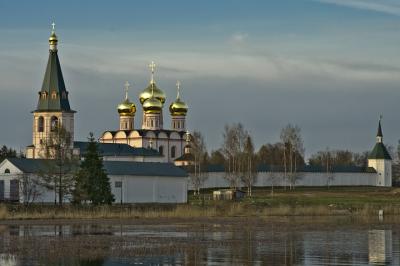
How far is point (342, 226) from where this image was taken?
42.6m

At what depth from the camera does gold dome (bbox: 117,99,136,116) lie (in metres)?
117

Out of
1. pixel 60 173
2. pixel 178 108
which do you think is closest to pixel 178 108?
pixel 178 108

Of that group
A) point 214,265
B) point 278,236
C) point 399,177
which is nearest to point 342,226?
point 278,236

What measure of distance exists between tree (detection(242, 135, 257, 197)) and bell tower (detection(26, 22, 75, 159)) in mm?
18381

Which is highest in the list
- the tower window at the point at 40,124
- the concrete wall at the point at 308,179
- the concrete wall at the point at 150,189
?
the tower window at the point at 40,124

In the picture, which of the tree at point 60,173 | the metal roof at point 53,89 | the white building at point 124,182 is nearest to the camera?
the tree at point 60,173

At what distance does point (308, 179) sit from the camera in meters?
114

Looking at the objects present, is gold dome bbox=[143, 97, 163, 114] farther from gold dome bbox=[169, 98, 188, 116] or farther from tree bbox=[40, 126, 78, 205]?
tree bbox=[40, 126, 78, 205]

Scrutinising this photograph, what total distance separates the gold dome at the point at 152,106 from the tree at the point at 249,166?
1498 centimetres

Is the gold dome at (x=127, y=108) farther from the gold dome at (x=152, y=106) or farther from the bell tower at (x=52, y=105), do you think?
the bell tower at (x=52, y=105)

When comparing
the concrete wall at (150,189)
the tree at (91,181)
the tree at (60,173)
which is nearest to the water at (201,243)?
the tree at (91,181)

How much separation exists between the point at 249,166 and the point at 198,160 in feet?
23.2

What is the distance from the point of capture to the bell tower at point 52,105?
89.1m

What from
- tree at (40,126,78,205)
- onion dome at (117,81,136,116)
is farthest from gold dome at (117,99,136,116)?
tree at (40,126,78,205)
